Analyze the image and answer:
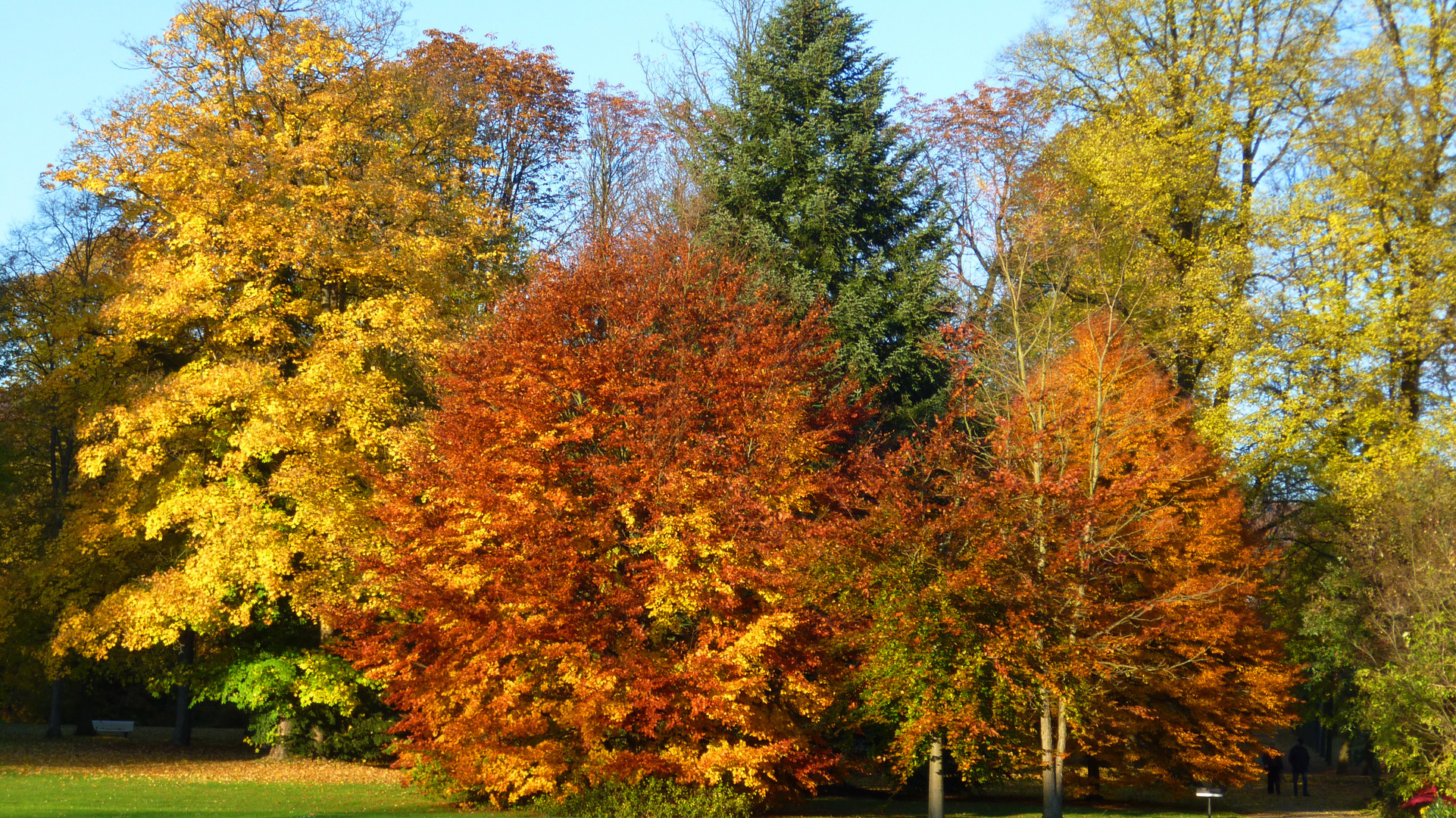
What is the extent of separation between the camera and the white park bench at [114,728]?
1355 inches

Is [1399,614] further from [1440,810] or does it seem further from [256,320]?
[256,320]

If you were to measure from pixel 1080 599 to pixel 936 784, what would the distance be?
3529mm

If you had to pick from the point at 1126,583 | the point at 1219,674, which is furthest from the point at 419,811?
the point at 1219,674

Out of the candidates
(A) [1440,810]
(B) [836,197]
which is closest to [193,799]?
(B) [836,197]

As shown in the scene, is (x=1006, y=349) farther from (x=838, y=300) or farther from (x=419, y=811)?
(x=419, y=811)

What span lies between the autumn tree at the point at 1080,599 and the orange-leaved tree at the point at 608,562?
1901mm

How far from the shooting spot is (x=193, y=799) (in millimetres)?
17906

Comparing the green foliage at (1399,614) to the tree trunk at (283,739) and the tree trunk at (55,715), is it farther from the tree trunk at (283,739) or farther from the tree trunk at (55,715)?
the tree trunk at (55,715)

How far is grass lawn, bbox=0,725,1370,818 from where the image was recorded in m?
16.8

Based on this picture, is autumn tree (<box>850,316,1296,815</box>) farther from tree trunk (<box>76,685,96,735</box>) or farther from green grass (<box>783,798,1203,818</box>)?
tree trunk (<box>76,685,96,735</box>)

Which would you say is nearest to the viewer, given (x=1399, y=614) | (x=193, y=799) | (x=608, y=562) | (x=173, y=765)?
(x=608, y=562)

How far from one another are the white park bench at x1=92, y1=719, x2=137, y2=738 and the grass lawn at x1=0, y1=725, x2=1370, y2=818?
3.87 meters

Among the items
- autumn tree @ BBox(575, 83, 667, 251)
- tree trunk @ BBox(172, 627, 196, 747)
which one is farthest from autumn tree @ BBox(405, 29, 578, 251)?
tree trunk @ BBox(172, 627, 196, 747)

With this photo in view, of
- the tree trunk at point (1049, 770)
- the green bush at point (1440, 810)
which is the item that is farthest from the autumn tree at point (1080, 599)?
the green bush at point (1440, 810)
